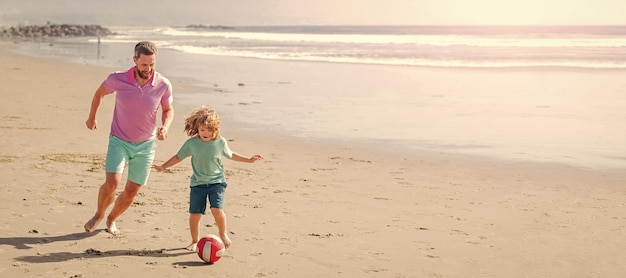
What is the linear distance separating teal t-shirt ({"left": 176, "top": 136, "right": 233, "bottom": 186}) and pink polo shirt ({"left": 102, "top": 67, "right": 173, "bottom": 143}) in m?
0.48

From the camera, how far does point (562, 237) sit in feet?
22.9

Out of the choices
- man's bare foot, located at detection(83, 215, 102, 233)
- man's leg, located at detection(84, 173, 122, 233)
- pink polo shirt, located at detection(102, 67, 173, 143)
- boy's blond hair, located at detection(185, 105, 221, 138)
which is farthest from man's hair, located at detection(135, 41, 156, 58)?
man's bare foot, located at detection(83, 215, 102, 233)

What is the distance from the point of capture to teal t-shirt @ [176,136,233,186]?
598 cm

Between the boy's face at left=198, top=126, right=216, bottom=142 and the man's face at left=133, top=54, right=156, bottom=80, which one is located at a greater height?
the man's face at left=133, top=54, right=156, bottom=80

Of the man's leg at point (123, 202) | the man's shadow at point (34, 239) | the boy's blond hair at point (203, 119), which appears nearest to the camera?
the boy's blond hair at point (203, 119)

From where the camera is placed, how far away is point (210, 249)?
579cm

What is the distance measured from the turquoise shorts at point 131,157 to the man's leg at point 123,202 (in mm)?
59

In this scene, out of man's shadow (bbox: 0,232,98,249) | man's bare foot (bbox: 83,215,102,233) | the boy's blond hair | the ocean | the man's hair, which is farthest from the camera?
the ocean

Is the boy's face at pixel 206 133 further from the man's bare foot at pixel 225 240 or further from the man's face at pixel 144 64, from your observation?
the man's bare foot at pixel 225 240

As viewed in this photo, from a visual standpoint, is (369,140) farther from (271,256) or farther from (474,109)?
(271,256)

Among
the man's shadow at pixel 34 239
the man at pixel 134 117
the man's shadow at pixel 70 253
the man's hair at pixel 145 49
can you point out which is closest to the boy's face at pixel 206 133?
the man at pixel 134 117

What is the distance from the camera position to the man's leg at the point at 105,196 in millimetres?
6281

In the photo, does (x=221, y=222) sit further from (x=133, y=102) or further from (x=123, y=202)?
(x=133, y=102)

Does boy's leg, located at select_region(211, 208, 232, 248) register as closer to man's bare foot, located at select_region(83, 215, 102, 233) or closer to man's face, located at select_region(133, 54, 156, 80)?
man's bare foot, located at select_region(83, 215, 102, 233)
